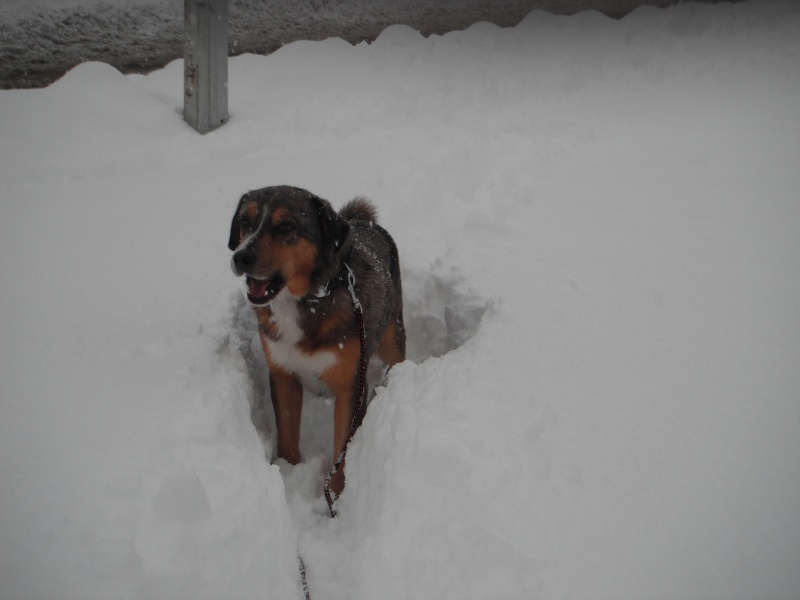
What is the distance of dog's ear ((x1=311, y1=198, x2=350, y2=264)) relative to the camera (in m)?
2.89

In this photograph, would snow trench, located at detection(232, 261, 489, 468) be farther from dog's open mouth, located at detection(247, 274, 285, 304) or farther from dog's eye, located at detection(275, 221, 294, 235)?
dog's eye, located at detection(275, 221, 294, 235)

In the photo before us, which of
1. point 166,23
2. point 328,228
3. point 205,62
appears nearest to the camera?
point 328,228

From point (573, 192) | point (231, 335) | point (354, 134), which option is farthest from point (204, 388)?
point (354, 134)

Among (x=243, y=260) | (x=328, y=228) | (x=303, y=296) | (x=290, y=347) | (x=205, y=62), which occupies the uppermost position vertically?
(x=205, y=62)

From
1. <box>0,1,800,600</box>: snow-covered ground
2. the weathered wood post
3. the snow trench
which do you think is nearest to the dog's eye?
<box>0,1,800,600</box>: snow-covered ground

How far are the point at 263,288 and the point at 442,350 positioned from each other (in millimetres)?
1852

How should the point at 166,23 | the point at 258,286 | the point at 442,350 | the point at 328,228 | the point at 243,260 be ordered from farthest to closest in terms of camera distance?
1. the point at 166,23
2. the point at 442,350
3. the point at 328,228
4. the point at 258,286
5. the point at 243,260

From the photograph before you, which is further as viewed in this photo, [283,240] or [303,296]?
[303,296]

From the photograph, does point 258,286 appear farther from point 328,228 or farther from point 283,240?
point 328,228

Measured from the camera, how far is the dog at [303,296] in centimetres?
272

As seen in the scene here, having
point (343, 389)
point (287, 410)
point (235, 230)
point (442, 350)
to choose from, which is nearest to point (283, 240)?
point (235, 230)

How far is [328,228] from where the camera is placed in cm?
289

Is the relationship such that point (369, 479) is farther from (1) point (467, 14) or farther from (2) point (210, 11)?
(1) point (467, 14)

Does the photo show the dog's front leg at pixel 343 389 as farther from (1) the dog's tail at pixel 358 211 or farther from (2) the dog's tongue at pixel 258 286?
(1) the dog's tail at pixel 358 211
